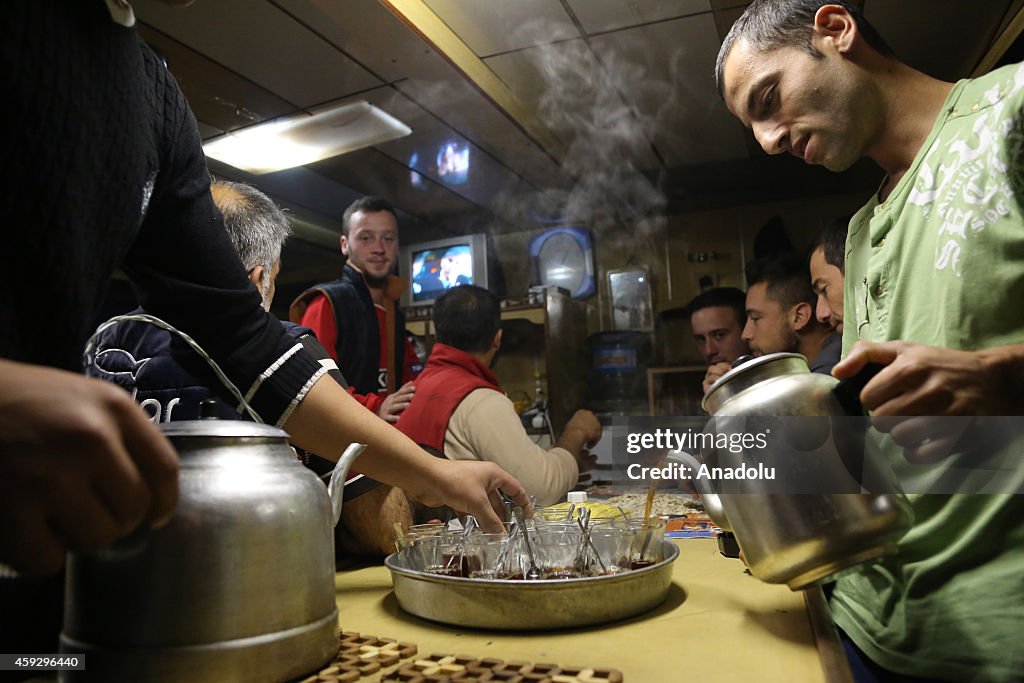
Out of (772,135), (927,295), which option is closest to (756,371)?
(927,295)

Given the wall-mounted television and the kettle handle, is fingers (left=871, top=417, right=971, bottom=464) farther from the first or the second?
the wall-mounted television

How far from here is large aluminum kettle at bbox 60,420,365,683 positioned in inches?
21.8

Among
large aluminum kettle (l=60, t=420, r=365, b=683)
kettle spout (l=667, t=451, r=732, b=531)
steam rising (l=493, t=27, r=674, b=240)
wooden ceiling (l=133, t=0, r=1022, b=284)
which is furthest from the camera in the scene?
steam rising (l=493, t=27, r=674, b=240)

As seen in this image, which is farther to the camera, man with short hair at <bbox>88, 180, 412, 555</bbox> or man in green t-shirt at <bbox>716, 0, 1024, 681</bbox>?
man with short hair at <bbox>88, 180, 412, 555</bbox>

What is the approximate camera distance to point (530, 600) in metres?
0.81

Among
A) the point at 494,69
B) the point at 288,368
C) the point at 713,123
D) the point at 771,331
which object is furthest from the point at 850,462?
the point at 713,123

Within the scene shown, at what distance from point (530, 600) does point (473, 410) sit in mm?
1360

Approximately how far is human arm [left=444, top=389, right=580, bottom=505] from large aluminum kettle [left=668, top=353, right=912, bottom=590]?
1.37 m

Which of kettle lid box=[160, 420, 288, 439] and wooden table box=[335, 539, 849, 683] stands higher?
kettle lid box=[160, 420, 288, 439]

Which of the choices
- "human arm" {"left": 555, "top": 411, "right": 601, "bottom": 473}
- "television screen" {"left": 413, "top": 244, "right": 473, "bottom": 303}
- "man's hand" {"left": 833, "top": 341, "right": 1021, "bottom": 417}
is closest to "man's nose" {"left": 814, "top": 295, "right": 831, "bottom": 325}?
"human arm" {"left": 555, "top": 411, "right": 601, "bottom": 473}

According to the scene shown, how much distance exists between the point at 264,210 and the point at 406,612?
1085mm

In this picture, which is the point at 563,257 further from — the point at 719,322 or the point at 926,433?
the point at 926,433

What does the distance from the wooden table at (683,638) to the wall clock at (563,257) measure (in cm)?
306

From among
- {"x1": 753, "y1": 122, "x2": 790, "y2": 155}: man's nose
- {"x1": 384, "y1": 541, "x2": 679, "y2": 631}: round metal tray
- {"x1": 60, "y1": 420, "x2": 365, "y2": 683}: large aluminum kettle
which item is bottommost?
{"x1": 384, "y1": 541, "x2": 679, "y2": 631}: round metal tray
